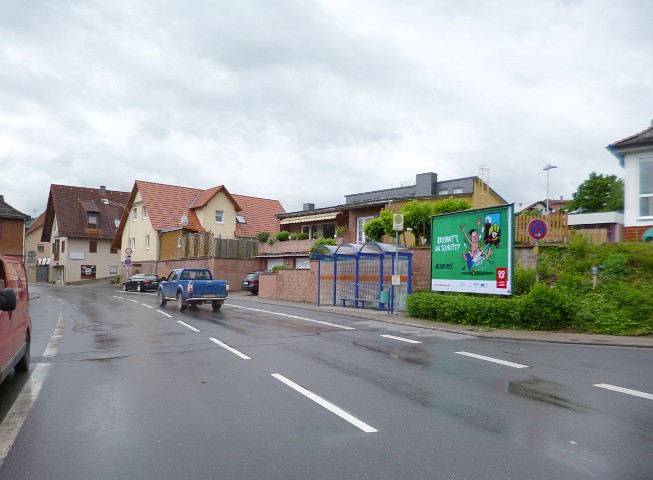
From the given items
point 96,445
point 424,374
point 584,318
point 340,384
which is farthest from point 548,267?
point 96,445

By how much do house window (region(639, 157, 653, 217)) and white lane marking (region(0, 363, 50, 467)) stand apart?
1821 cm


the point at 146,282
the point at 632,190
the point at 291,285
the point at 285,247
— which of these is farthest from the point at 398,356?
the point at 146,282

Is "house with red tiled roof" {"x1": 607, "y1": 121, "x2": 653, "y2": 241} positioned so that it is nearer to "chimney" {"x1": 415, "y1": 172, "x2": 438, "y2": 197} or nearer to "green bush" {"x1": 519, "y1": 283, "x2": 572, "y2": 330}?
"green bush" {"x1": 519, "y1": 283, "x2": 572, "y2": 330}

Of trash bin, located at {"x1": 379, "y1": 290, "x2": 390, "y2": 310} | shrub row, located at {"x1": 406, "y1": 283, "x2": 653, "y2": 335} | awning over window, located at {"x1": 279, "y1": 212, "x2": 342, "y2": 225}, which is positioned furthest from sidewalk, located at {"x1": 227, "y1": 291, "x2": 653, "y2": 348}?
awning over window, located at {"x1": 279, "y1": 212, "x2": 342, "y2": 225}

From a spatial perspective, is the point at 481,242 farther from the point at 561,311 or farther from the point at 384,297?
the point at 384,297

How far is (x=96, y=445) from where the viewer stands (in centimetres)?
514

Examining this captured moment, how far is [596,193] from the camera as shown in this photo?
55.8 m

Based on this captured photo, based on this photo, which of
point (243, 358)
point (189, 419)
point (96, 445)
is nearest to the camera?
point (96, 445)

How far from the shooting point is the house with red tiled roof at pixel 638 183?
1800 cm

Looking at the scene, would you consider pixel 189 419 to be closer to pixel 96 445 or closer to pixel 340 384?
pixel 96 445

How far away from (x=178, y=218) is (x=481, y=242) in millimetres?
37158

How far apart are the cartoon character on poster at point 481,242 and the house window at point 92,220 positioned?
54.6m

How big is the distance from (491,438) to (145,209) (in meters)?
48.7

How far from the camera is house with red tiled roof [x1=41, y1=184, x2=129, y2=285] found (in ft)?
195
